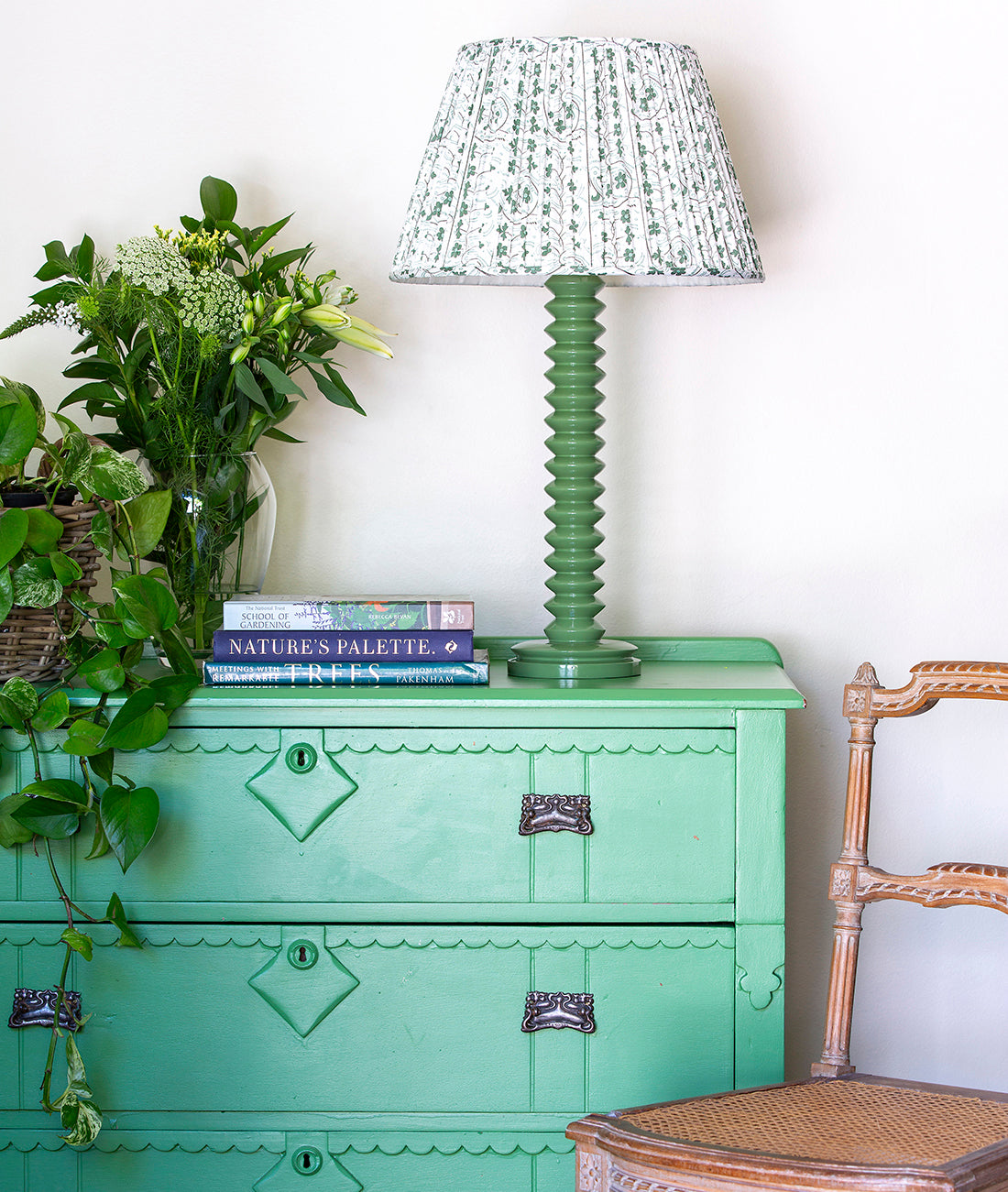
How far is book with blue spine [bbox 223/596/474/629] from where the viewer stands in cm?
141

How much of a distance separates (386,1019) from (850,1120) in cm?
49

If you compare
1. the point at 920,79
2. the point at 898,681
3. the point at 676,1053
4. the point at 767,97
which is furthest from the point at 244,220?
the point at 676,1053

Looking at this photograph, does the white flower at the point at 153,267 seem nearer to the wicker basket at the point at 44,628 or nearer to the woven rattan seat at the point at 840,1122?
the wicker basket at the point at 44,628

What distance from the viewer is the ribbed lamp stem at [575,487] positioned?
148cm

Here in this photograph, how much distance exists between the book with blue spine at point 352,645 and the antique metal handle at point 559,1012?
1.24 feet

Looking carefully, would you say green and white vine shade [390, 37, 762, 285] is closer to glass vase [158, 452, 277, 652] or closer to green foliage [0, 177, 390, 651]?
green foliage [0, 177, 390, 651]

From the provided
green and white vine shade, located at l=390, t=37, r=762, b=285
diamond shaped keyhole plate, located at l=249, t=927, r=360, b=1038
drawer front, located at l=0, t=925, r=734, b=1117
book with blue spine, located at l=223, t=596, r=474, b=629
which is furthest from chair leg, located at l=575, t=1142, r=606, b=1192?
green and white vine shade, located at l=390, t=37, r=762, b=285

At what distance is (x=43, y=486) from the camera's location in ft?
4.56

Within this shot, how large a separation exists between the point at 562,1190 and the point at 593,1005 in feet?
0.68

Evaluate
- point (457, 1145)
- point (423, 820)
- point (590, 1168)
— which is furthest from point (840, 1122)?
point (423, 820)

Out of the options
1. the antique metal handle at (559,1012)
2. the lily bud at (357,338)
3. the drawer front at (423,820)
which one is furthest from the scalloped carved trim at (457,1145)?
the lily bud at (357,338)

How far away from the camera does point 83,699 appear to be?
1359 millimetres

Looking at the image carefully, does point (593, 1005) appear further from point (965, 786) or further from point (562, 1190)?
point (965, 786)

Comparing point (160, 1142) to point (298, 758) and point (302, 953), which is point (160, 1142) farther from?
point (298, 758)
